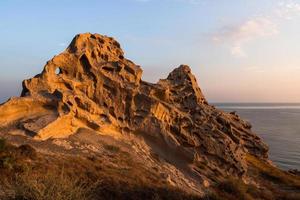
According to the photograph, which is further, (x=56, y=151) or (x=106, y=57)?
(x=106, y=57)

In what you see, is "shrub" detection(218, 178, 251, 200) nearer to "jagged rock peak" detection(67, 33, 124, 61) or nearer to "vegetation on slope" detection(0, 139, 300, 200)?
"vegetation on slope" detection(0, 139, 300, 200)

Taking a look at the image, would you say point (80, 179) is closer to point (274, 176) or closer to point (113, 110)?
point (113, 110)

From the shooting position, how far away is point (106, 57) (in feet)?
87.4

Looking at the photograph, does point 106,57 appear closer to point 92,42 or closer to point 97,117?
point 92,42

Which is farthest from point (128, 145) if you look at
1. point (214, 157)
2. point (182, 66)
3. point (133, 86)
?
point (182, 66)

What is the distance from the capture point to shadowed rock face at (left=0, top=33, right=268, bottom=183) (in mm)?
21203

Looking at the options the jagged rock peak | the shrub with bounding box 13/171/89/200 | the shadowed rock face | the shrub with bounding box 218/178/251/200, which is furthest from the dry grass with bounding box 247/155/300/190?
the shrub with bounding box 13/171/89/200

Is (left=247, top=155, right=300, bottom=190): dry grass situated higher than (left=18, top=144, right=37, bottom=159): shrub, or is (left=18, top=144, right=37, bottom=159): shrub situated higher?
(left=18, top=144, right=37, bottom=159): shrub

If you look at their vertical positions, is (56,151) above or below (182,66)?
below

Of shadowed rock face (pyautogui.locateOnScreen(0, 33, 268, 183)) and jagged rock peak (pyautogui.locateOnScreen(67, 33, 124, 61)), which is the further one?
jagged rock peak (pyautogui.locateOnScreen(67, 33, 124, 61))

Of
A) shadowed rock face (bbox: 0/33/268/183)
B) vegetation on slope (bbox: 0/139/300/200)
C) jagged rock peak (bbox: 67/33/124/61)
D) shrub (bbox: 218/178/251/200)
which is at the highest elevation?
jagged rock peak (bbox: 67/33/124/61)

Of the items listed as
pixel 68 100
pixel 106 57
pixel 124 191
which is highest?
pixel 106 57

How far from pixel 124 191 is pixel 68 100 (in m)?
8.52

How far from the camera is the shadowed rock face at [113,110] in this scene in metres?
21.2
